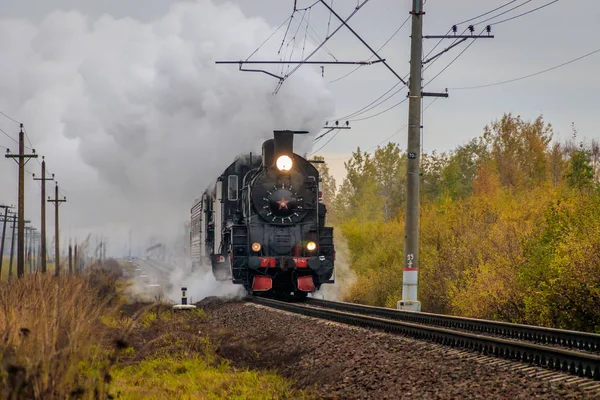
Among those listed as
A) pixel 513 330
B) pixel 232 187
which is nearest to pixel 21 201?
pixel 232 187

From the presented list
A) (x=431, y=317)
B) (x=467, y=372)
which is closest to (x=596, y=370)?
(x=467, y=372)

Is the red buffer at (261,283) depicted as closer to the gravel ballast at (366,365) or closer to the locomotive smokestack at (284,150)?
the locomotive smokestack at (284,150)

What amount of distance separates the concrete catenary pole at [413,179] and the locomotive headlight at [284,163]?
11.8ft

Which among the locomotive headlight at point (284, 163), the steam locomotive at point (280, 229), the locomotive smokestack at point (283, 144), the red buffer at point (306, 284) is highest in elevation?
the locomotive smokestack at point (283, 144)

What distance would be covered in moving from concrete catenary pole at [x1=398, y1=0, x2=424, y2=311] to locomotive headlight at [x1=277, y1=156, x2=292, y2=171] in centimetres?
360

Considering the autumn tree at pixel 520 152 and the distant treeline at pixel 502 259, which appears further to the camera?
the autumn tree at pixel 520 152

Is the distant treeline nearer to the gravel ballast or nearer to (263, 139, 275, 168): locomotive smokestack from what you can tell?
the gravel ballast

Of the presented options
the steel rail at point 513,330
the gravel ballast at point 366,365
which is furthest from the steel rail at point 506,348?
the steel rail at point 513,330

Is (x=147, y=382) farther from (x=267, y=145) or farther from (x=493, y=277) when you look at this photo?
(x=267, y=145)

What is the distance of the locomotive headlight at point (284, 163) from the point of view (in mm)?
20859

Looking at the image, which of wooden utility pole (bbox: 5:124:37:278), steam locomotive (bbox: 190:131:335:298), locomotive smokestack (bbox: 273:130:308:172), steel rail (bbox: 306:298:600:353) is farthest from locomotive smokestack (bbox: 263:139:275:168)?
wooden utility pole (bbox: 5:124:37:278)

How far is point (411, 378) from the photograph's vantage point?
836 centimetres

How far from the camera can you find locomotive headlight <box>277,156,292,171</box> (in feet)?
68.4

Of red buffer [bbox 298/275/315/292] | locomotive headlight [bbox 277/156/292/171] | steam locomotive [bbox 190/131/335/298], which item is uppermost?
locomotive headlight [bbox 277/156/292/171]
